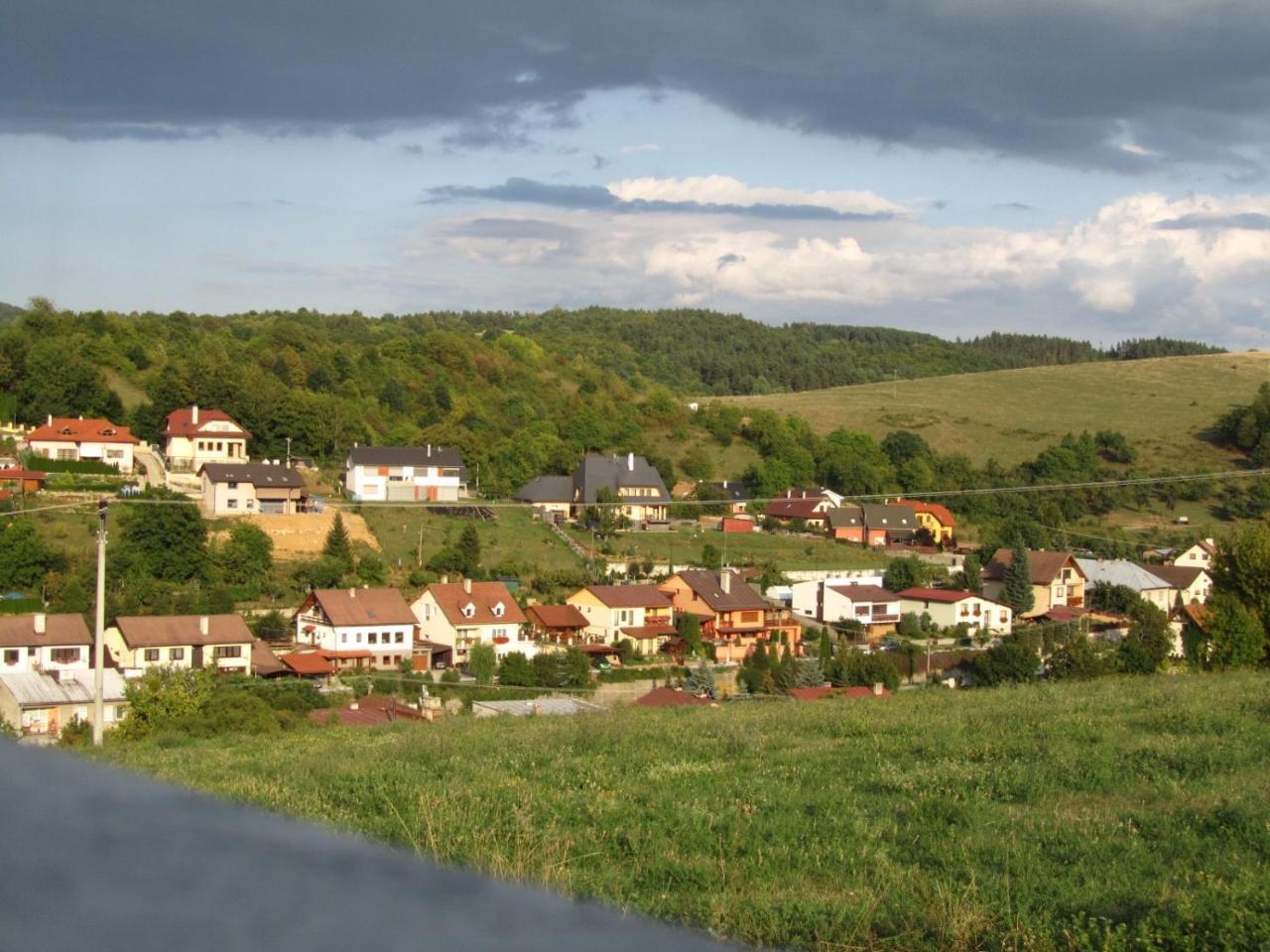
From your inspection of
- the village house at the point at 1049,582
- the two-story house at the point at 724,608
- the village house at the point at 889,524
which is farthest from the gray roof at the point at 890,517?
the two-story house at the point at 724,608

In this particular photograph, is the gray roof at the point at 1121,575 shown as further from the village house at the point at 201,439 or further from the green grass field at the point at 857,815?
the green grass field at the point at 857,815

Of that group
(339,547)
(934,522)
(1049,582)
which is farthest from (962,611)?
(339,547)

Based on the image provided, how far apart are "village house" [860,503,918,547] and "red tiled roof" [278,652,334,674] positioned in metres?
33.1

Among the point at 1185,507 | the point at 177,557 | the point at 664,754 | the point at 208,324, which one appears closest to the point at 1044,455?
the point at 1185,507

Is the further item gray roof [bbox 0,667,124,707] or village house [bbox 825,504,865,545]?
village house [bbox 825,504,865,545]

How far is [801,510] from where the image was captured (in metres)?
60.7

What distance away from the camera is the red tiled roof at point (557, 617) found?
3884 cm

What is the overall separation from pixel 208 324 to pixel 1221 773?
8628 centimetres

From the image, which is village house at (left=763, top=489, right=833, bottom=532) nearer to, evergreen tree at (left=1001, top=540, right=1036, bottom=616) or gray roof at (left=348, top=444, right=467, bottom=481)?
evergreen tree at (left=1001, top=540, right=1036, bottom=616)

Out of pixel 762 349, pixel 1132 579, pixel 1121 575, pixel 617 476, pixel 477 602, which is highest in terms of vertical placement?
pixel 762 349

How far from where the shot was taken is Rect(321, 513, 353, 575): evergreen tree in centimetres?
4175

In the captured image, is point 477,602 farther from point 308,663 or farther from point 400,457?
point 400,457

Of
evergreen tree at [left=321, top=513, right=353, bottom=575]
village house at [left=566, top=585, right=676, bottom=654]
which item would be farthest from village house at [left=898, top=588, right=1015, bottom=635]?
evergreen tree at [left=321, top=513, right=353, bottom=575]

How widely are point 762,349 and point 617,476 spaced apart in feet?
299
